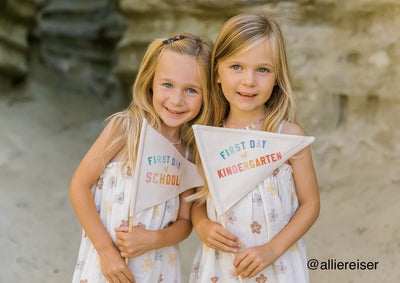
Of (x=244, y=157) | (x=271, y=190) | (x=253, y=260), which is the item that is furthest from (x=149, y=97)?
(x=253, y=260)

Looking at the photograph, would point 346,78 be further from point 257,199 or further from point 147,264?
point 147,264

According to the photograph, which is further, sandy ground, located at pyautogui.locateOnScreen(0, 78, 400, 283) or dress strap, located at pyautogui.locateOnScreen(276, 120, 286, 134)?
sandy ground, located at pyautogui.locateOnScreen(0, 78, 400, 283)

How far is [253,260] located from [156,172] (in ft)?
1.22

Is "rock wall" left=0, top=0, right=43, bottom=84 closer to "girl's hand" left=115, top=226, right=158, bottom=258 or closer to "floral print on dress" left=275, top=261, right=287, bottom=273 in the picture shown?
"girl's hand" left=115, top=226, right=158, bottom=258

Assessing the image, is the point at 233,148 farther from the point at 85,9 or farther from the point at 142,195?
the point at 85,9

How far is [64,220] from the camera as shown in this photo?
2918 mm

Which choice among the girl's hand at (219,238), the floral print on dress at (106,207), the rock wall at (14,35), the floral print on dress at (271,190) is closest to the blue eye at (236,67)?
the floral print on dress at (271,190)

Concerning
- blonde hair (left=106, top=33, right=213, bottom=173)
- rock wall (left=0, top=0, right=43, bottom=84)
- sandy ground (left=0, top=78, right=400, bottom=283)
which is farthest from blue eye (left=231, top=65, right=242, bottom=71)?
rock wall (left=0, top=0, right=43, bottom=84)

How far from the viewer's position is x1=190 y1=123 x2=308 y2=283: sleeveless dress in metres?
1.45

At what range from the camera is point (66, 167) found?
349 cm

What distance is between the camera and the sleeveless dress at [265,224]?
56.9 inches

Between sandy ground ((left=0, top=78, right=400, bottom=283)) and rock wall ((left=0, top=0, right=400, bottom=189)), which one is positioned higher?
rock wall ((left=0, top=0, right=400, bottom=189))

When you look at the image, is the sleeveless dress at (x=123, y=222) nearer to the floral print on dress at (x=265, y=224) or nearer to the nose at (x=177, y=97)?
the floral print on dress at (x=265, y=224)

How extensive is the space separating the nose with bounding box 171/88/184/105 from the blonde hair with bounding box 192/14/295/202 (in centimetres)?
10
